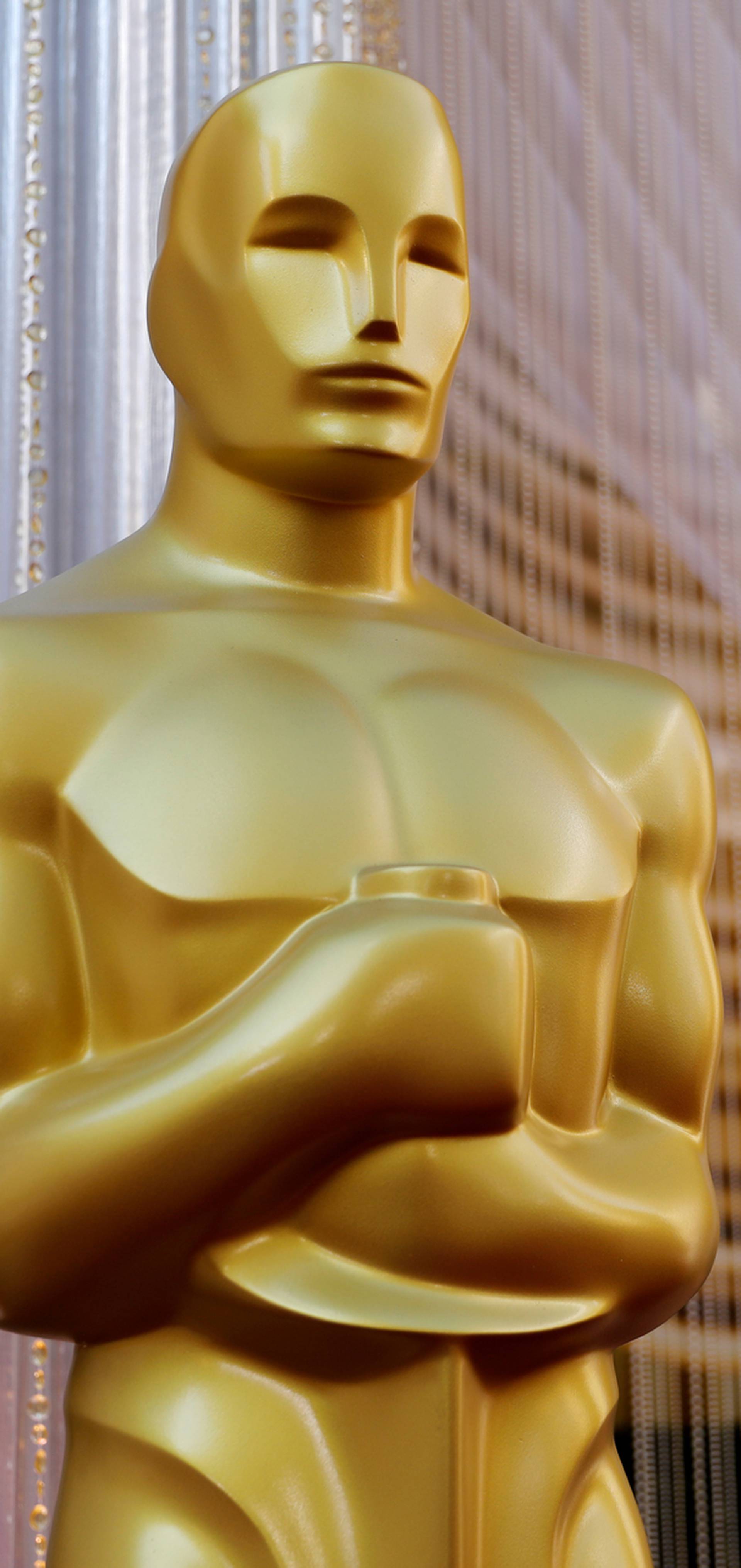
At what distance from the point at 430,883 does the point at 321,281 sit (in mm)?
528

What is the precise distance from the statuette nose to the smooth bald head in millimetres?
380

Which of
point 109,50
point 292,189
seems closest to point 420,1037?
point 292,189

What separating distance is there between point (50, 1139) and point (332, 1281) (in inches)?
8.9

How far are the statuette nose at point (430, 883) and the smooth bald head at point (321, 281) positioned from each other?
1.25ft

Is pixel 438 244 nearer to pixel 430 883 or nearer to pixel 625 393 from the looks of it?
pixel 430 883

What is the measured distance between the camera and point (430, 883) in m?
1.28

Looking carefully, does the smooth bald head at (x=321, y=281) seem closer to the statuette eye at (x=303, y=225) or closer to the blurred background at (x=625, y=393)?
the statuette eye at (x=303, y=225)

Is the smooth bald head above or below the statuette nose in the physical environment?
above

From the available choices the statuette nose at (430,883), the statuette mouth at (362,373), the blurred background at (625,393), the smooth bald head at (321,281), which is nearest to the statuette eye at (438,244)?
the smooth bald head at (321,281)

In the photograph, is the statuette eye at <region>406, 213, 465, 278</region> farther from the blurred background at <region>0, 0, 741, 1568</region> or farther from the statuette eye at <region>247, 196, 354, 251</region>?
the blurred background at <region>0, 0, 741, 1568</region>

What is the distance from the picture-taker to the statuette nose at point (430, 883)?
4.18 ft

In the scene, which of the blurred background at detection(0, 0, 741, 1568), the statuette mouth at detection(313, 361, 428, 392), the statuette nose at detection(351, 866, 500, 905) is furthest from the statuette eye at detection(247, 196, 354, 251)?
the blurred background at detection(0, 0, 741, 1568)

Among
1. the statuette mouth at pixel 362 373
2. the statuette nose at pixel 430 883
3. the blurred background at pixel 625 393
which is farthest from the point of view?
the blurred background at pixel 625 393

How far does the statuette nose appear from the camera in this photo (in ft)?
4.18
